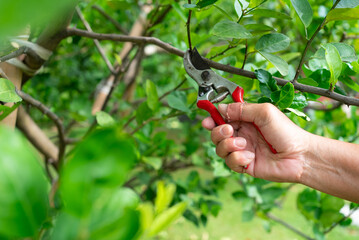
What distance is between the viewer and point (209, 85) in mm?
783

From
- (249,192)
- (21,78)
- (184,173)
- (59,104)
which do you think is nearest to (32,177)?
(21,78)

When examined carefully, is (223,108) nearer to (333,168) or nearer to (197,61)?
(197,61)

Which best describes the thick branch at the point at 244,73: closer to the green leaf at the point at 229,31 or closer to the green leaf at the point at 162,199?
the green leaf at the point at 229,31

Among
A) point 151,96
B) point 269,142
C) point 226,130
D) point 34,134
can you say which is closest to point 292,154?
point 269,142

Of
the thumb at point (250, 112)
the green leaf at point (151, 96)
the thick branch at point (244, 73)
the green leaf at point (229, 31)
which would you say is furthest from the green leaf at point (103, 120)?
the green leaf at point (229, 31)

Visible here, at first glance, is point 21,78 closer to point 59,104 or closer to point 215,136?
point 215,136

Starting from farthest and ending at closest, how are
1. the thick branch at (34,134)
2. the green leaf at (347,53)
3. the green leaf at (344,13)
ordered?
the thick branch at (34,134), the green leaf at (347,53), the green leaf at (344,13)

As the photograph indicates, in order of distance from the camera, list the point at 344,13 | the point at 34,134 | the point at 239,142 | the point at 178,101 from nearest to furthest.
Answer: the point at 344,13 → the point at 239,142 → the point at 178,101 → the point at 34,134

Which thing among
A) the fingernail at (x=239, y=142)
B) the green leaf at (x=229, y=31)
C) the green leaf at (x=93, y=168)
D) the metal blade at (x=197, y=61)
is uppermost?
the green leaf at (x=93, y=168)

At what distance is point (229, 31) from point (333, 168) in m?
0.46

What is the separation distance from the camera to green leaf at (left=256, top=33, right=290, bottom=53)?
688 millimetres

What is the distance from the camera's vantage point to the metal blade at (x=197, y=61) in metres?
0.73

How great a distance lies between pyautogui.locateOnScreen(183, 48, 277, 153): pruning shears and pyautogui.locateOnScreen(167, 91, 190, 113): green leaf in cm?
8

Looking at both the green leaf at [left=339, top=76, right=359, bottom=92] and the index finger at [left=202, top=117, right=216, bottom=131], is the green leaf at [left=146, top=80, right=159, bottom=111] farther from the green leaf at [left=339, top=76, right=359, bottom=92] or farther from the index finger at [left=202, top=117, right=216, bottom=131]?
the green leaf at [left=339, top=76, right=359, bottom=92]
